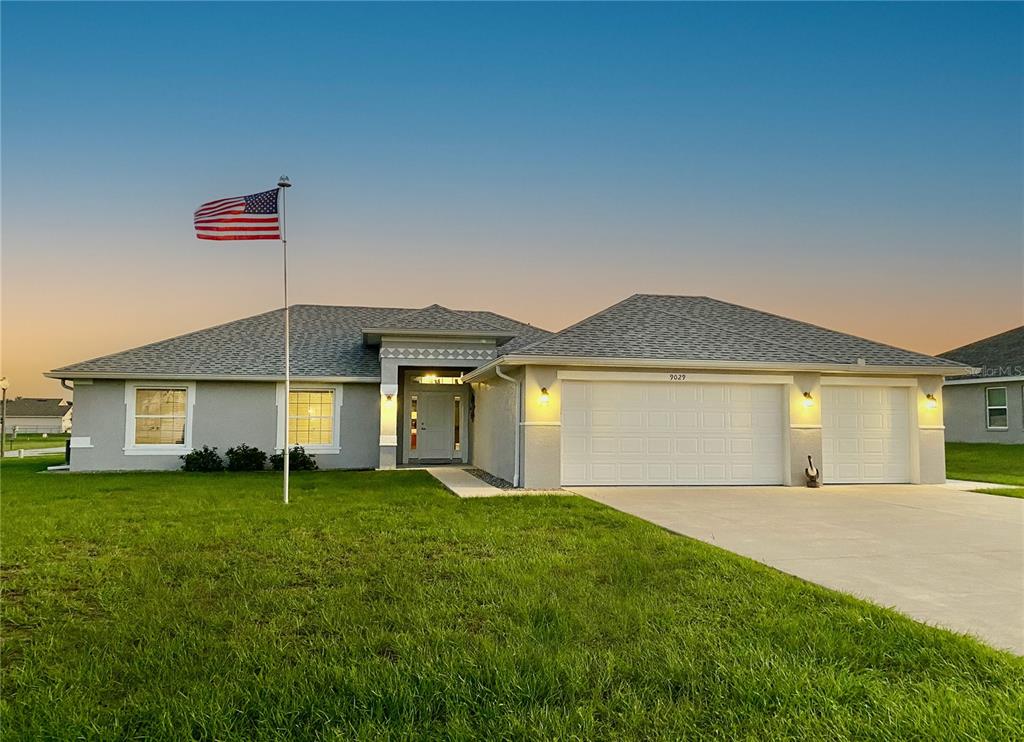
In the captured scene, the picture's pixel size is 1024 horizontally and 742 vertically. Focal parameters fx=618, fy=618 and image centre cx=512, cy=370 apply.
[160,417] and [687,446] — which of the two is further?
[160,417]

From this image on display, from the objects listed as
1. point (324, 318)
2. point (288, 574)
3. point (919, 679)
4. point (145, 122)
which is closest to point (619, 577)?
point (919, 679)

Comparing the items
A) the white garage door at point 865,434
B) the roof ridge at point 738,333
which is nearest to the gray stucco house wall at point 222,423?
the roof ridge at point 738,333

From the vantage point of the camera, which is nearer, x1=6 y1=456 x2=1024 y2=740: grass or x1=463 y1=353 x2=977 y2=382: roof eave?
x1=6 y1=456 x2=1024 y2=740: grass

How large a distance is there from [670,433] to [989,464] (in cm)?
1229

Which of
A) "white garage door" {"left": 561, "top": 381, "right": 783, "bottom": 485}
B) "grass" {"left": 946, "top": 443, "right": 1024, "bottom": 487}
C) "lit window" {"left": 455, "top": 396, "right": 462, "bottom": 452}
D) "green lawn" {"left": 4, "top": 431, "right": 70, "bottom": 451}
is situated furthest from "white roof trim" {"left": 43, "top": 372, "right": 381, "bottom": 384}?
"green lawn" {"left": 4, "top": 431, "right": 70, "bottom": 451}

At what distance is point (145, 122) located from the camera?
13102 millimetres

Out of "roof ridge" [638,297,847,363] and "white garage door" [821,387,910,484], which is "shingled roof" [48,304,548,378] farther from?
"white garage door" [821,387,910,484]

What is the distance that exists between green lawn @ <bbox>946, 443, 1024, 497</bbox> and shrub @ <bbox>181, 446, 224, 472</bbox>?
1807cm

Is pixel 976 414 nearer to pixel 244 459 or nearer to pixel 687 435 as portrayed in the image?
pixel 687 435

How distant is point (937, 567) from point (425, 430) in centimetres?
1526

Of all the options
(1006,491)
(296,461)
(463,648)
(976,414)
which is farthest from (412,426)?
(976,414)

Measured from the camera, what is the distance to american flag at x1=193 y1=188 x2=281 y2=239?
→ 34.9 feet

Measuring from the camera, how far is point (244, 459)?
16953 mm

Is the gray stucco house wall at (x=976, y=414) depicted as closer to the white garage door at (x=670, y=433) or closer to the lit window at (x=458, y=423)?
the white garage door at (x=670, y=433)
